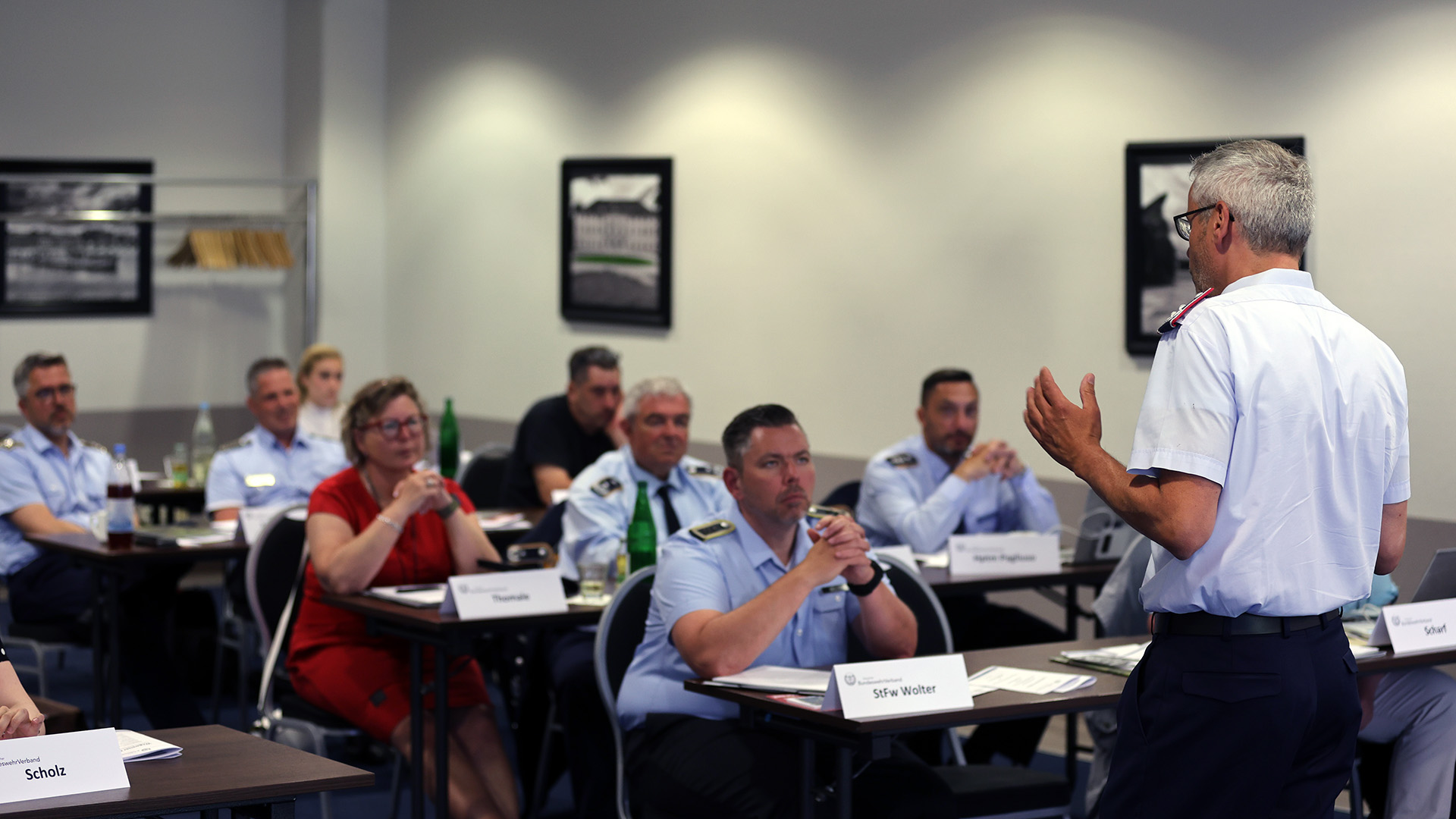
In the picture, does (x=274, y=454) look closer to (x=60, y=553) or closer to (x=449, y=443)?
(x=449, y=443)

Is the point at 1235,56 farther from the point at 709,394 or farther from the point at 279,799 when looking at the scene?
the point at 279,799

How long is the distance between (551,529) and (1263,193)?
2.74 meters

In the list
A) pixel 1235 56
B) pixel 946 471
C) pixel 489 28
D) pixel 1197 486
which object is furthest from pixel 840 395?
pixel 1197 486

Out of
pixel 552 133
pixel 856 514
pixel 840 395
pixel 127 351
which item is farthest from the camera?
pixel 127 351

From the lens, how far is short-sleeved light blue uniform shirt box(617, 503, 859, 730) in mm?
3047

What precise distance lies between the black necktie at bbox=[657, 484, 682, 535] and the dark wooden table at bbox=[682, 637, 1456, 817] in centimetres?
149

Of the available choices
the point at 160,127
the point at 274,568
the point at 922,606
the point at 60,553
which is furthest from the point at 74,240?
the point at 922,606

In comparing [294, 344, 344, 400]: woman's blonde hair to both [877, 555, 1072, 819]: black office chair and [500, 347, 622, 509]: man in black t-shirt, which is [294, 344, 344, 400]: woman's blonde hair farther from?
[877, 555, 1072, 819]: black office chair

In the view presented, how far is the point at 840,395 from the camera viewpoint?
6504 millimetres

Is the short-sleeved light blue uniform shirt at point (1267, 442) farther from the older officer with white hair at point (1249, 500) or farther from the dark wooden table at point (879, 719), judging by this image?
the dark wooden table at point (879, 719)

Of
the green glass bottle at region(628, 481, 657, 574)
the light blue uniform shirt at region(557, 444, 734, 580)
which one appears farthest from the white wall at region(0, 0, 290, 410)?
the green glass bottle at region(628, 481, 657, 574)

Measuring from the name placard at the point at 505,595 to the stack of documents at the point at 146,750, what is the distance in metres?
1.16

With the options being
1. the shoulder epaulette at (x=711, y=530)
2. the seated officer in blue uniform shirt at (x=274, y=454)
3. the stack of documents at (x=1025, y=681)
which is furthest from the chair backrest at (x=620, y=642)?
the seated officer in blue uniform shirt at (x=274, y=454)

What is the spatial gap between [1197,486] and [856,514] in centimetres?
285
